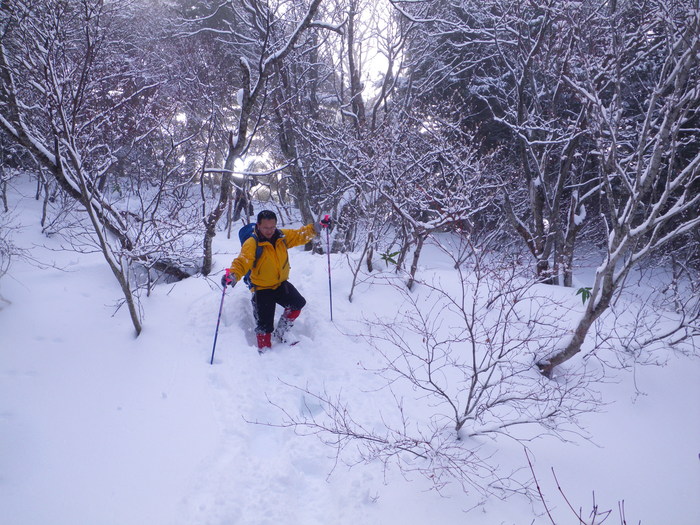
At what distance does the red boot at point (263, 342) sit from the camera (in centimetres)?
455

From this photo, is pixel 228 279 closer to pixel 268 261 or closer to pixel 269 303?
pixel 268 261

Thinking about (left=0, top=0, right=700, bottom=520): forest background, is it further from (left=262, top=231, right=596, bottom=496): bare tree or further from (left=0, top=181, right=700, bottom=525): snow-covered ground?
(left=0, top=181, right=700, bottom=525): snow-covered ground

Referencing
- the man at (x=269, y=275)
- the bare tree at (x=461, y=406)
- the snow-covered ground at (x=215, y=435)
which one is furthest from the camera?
the man at (x=269, y=275)

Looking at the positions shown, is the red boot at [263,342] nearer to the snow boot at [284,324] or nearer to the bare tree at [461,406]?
the snow boot at [284,324]

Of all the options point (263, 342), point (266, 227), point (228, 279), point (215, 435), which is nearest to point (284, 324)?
point (263, 342)

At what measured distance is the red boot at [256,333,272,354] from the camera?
14.9 feet

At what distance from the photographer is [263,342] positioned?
15.0 ft

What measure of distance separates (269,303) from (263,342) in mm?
504

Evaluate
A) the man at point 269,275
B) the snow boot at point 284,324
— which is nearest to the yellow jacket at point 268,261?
the man at point 269,275

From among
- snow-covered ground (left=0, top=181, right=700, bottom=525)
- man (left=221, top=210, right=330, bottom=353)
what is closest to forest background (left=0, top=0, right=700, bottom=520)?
snow-covered ground (left=0, top=181, right=700, bottom=525)

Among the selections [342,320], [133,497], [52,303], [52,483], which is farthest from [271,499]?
[52,303]

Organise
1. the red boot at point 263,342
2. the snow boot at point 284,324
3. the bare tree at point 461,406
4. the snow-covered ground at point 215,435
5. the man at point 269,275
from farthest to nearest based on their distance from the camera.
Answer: the snow boot at point 284,324 < the red boot at point 263,342 < the man at point 269,275 < the bare tree at point 461,406 < the snow-covered ground at point 215,435

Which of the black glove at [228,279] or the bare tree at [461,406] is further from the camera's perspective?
the black glove at [228,279]

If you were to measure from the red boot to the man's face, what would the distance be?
1271 mm
